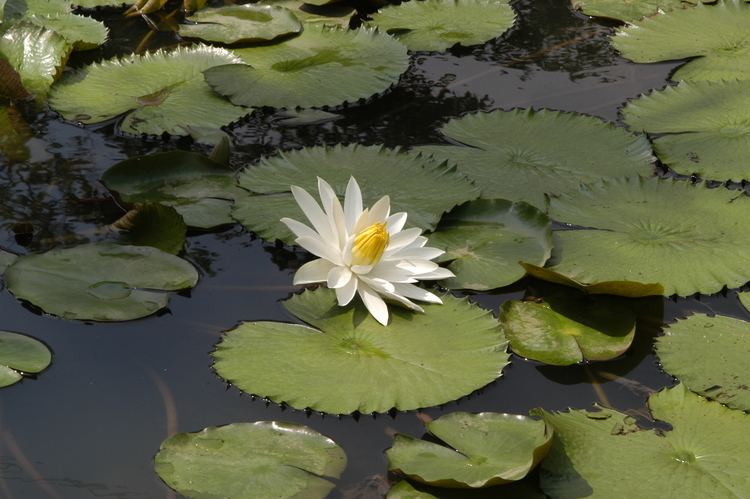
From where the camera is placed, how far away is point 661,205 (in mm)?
3168

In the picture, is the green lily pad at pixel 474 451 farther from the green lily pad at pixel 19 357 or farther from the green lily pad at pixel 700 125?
the green lily pad at pixel 700 125

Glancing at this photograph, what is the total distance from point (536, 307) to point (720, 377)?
0.52m

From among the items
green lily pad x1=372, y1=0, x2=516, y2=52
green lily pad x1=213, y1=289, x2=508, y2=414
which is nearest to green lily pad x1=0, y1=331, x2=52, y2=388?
green lily pad x1=213, y1=289, x2=508, y2=414

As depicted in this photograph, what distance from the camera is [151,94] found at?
12.4ft

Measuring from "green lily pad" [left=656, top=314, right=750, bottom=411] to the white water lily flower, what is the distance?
2.09ft

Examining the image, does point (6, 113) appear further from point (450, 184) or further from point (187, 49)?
point (450, 184)

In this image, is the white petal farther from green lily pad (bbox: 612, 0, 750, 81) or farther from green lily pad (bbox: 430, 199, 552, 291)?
green lily pad (bbox: 612, 0, 750, 81)

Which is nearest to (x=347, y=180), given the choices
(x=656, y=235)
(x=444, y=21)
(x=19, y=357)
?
(x=656, y=235)

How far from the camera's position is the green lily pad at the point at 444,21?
4.35 meters

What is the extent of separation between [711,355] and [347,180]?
49.5 inches

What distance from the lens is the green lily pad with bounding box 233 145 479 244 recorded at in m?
3.04

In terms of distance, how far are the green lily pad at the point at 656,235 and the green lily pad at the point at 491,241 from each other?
0.35 feet

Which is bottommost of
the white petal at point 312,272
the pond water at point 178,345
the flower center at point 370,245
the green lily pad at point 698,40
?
the pond water at point 178,345

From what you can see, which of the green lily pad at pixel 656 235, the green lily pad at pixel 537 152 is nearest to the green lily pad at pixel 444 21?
the green lily pad at pixel 537 152
